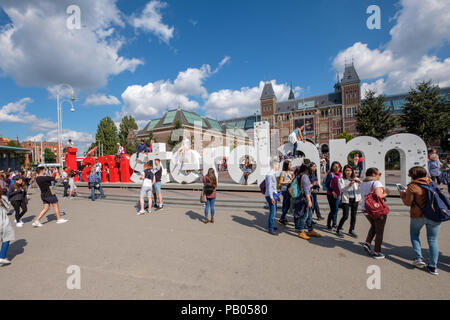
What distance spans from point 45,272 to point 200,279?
2548 millimetres

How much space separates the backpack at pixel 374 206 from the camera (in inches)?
138

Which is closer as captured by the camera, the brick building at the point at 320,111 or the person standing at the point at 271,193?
the person standing at the point at 271,193

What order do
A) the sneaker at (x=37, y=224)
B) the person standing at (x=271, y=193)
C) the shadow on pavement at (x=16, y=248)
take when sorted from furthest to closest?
the sneaker at (x=37, y=224) < the person standing at (x=271, y=193) < the shadow on pavement at (x=16, y=248)

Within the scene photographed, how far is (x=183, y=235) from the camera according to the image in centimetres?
489

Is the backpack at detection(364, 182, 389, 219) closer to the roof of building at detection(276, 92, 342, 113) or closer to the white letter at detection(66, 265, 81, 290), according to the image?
the white letter at detection(66, 265, 81, 290)

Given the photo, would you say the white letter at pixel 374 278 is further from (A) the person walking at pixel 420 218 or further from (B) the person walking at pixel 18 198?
(B) the person walking at pixel 18 198

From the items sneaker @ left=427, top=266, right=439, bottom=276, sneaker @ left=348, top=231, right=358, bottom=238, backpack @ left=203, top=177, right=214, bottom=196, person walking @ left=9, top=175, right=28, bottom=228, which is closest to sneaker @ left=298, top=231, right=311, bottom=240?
sneaker @ left=348, top=231, right=358, bottom=238

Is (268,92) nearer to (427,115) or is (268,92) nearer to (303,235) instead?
(427,115)

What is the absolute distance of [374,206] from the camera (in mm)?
3535

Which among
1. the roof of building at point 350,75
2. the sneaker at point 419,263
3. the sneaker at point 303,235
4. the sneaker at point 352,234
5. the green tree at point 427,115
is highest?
the roof of building at point 350,75

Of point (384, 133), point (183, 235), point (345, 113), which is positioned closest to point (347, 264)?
point (183, 235)

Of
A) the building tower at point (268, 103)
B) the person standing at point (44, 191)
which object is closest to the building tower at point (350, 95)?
the building tower at point (268, 103)

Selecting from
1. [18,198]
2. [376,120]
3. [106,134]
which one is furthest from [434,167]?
[106,134]

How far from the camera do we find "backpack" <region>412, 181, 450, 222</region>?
2.91 m
